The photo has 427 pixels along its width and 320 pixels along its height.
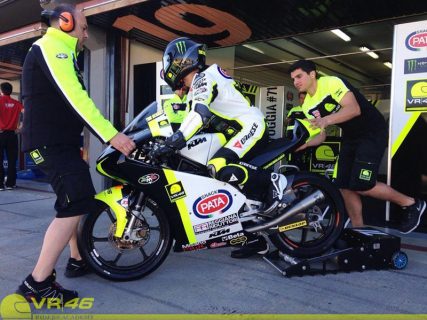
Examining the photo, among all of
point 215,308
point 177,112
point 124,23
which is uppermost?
point 124,23

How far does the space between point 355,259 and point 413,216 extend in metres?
0.88

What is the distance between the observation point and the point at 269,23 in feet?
21.9

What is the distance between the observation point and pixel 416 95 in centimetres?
477

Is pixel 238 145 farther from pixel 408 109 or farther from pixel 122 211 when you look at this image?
pixel 408 109

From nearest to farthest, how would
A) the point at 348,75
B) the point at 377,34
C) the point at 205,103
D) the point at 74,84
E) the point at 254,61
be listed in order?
the point at 74,84 → the point at 205,103 → the point at 377,34 → the point at 254,61 → the point at 348,75

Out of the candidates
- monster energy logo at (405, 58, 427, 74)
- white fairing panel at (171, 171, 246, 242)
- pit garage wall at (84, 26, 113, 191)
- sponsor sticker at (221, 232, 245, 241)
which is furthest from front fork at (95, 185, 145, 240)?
pit garage wall at (84, 26, 113, 191)

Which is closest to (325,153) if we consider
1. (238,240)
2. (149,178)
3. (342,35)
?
(342,35)

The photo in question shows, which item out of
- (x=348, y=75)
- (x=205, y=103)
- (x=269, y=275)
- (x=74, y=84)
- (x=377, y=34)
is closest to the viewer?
(x=74, y=84)

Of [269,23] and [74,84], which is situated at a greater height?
[269,23]

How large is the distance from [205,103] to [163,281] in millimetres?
1412

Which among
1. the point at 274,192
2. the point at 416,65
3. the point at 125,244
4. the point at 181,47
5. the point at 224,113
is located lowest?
the point at 125,244

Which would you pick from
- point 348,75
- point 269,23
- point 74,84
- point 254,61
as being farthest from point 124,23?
point 348,75

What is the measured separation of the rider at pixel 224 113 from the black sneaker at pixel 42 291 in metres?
1.35

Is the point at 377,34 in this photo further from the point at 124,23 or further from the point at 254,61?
the point at 124,23
